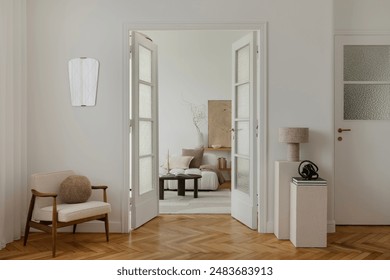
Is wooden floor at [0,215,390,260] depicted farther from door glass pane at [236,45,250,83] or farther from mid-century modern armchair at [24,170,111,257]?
door glass pane at [236,45,250,83]

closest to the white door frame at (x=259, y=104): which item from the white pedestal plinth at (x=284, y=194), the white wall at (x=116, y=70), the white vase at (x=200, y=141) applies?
the white wall at (x=116, y=70)

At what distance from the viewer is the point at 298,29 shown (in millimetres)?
4824

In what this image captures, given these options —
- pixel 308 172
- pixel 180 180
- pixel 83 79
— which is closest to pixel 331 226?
pixel 308 172

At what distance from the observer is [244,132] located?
17.5ft

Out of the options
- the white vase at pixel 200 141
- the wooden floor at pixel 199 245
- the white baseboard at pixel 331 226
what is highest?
the white vase at pixel 200 141

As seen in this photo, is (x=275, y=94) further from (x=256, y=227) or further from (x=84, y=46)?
(x=84, y=46)

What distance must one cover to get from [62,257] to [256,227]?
2.22 m

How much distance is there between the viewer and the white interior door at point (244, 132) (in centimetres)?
501

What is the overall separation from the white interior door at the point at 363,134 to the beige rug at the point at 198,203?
168 cm

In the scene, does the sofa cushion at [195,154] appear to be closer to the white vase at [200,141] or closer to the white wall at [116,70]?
the white vase at [200,141]

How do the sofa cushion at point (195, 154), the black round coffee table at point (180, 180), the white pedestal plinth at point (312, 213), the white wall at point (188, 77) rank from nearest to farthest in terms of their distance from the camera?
the white pedestal plinth at point (312, 213) < the black round coffee table at point (180, 180) < the sofa cushion at point (195, 154) < the white wall at point (188, 77)

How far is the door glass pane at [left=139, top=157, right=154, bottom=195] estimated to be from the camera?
5292 millimetres

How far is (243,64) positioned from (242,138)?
0.94 m

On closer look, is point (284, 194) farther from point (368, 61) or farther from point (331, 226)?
point (368, 61)
